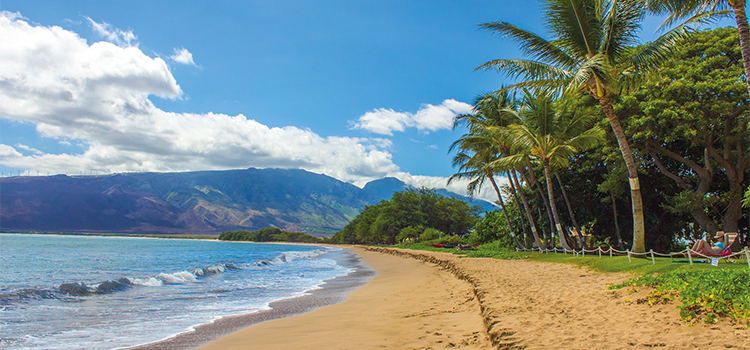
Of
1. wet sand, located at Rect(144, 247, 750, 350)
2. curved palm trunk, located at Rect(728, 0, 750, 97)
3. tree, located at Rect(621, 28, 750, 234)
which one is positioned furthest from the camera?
tree, located at Rect(621, 28, 750, 234)

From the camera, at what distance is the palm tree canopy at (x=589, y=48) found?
11.9m

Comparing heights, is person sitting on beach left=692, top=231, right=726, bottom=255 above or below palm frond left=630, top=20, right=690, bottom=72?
below

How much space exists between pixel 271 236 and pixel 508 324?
541ft

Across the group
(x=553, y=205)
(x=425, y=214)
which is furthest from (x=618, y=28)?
(x=425, y=214)

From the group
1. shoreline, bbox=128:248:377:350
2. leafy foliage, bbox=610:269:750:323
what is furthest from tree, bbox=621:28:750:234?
shoreline, bbox=128:248:377:350

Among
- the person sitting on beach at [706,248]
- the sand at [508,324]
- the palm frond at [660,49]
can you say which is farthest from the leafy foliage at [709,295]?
the palm frond at [660,49]

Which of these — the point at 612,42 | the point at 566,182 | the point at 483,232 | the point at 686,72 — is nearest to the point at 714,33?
the point at 686,72

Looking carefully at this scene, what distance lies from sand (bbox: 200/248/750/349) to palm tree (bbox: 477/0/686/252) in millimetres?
5382

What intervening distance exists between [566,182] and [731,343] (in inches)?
870

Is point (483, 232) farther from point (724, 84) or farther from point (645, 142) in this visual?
point (724, 84)

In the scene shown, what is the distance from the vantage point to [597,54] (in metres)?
12.3

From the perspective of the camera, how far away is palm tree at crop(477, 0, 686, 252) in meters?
12.0

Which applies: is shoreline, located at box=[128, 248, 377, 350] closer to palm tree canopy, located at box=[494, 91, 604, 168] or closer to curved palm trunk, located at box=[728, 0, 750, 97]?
curved palm trunk, located at box=[728, 0, 750, 97]

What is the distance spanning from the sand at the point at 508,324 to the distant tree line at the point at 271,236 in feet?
411
